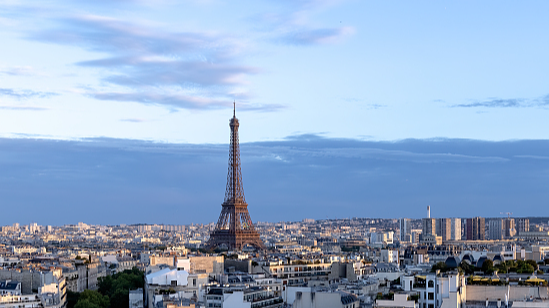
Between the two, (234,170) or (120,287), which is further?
(234,170)

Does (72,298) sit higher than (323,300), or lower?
lower

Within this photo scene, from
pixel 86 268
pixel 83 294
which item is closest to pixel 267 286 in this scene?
pixel 83 294

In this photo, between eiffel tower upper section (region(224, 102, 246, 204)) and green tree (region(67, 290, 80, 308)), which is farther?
eiffel tower upper section (region(224, 102, 246, 204))

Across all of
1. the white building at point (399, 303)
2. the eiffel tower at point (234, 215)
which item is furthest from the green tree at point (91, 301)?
the eiffel tower at point (234, 215)

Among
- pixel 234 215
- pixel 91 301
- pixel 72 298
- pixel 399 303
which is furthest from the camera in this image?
pixel 234 215

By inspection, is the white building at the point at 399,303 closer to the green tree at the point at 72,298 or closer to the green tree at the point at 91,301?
the green tree at the point at 91,301

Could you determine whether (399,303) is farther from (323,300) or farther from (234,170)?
(234,170)

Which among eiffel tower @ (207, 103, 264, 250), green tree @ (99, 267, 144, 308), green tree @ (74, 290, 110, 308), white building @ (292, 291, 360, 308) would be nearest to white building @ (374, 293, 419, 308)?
white building @ (292, 291, 360, 308)

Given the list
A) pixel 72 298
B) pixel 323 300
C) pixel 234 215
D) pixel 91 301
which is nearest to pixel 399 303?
pixel 323 300

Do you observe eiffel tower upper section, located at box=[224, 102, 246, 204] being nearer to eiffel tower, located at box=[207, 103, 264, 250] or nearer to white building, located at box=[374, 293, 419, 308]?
eiffel tower, located at box=[207, 103, 264, 250]
